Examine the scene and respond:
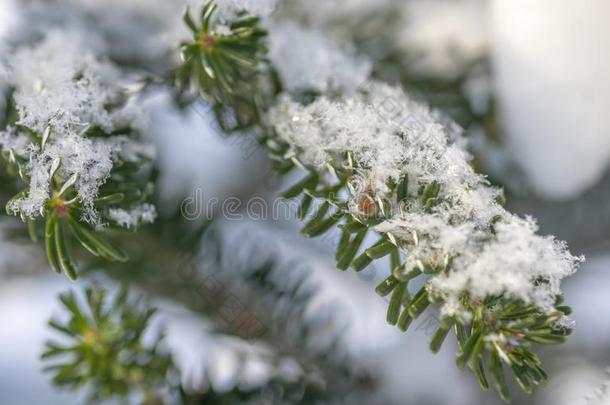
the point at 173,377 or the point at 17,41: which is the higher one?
the point at 17,41

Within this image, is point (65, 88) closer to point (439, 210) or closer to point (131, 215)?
point (131, 215)

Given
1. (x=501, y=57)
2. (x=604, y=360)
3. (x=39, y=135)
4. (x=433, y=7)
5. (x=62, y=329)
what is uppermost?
(x=433, y=7)

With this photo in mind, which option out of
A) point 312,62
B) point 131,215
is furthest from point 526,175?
point 131,215

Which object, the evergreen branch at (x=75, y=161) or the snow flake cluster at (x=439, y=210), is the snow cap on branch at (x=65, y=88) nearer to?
the evergreen branch at (x=75, y=161)

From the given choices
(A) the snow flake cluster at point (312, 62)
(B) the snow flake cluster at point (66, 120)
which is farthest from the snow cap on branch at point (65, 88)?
(A) the snow flake cluster at point (312, 62)

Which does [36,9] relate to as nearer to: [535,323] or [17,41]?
[17,41]

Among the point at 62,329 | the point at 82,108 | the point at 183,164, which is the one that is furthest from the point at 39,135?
the point at 183,164
